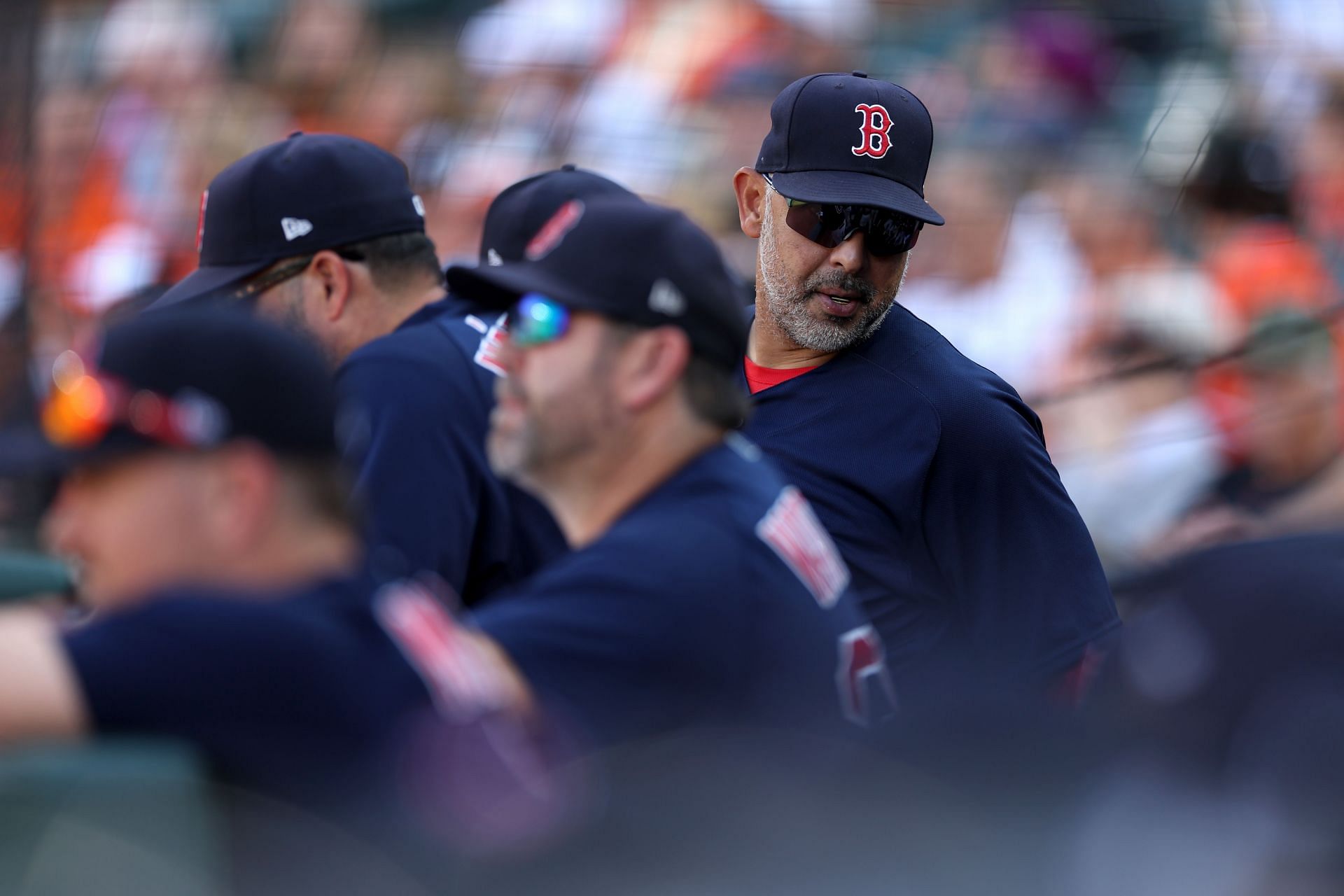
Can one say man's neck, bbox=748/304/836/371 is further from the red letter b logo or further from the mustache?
the red letter b logo

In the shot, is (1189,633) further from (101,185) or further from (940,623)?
(101,185)

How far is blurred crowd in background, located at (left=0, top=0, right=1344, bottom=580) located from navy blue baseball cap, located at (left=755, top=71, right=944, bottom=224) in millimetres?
1773

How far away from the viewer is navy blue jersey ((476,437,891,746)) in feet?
6.26

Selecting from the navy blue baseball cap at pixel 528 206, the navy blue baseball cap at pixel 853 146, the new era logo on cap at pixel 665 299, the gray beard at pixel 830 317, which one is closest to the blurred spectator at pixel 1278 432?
the gray beard at pixel 830 317

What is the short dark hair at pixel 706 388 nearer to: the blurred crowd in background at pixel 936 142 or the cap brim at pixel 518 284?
the cap brim at pixel 518 284

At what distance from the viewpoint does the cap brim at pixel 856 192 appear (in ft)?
10.8

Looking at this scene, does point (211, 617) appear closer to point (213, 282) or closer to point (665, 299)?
point (665, 299)

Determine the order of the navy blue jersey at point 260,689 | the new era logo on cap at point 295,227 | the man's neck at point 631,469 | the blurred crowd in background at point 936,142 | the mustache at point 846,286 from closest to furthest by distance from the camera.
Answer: the navy blue jersey at point 260,689
the man's neck at point 631,469
the new era logo on cap at point 295,227
the mustache at point 846,286
the blurred crowd in background at point 936,142

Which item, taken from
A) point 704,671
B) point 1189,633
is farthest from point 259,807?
point 1189,633

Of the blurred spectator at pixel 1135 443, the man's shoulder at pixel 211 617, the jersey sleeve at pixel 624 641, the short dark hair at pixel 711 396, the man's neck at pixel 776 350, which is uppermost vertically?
the man's shoulder at pixel 211 617

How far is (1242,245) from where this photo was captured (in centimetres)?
576

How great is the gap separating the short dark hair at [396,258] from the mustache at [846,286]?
72 centimetres

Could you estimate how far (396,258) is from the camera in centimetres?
311

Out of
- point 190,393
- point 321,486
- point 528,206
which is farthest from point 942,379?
point 190,393
